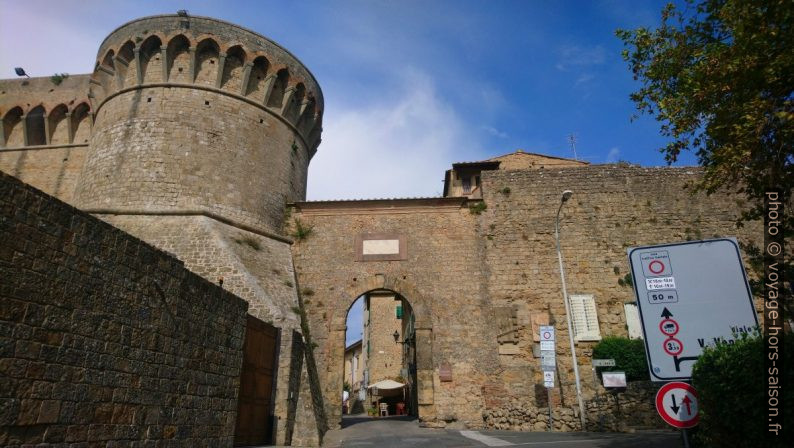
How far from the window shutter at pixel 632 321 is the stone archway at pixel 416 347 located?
20.1 feet

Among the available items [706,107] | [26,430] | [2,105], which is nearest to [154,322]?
[26,430]

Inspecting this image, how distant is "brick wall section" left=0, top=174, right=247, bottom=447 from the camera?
445cm

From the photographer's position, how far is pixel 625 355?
13539 millimetres

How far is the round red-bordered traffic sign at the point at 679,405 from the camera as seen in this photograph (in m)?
4.40

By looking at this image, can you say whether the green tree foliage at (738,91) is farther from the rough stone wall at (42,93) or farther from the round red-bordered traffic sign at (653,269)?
the rough stone wall at (42,93)

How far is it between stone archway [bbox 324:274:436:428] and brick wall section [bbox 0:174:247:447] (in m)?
6.16

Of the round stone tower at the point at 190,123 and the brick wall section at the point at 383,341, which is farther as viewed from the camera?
the brick wall section at the point at 383,341

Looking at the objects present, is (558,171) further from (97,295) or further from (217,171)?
(97,295)

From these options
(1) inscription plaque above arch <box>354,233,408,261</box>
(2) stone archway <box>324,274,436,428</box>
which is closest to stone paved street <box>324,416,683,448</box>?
(2) stone archway <box>324,274,436,428</box>

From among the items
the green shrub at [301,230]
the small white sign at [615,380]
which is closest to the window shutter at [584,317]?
the small white sign at [615,380]

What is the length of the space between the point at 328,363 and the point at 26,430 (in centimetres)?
981

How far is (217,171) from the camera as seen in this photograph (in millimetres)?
14219

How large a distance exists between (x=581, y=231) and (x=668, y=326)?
37.0ft

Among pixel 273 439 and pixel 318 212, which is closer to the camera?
pixel 273 439
